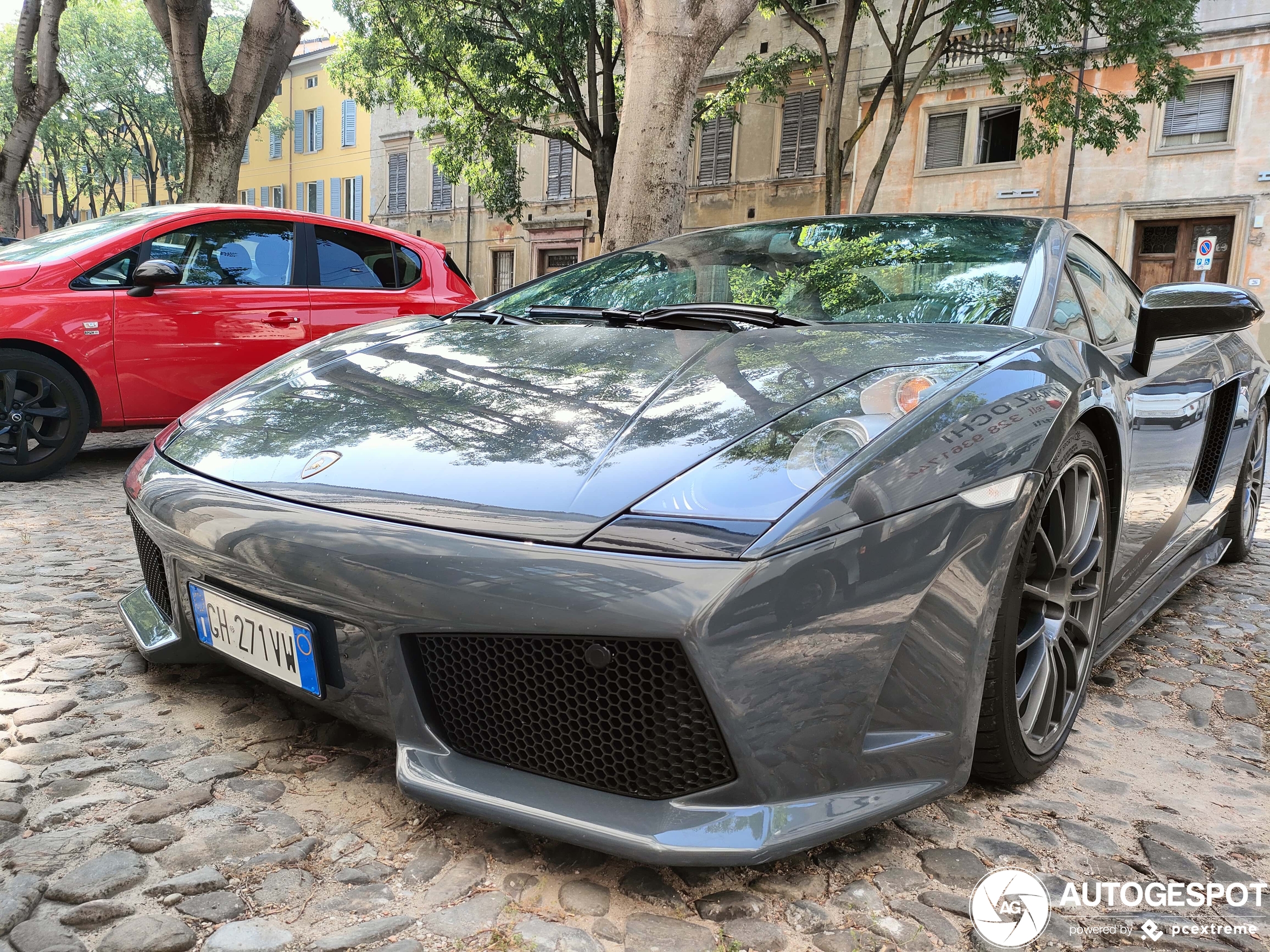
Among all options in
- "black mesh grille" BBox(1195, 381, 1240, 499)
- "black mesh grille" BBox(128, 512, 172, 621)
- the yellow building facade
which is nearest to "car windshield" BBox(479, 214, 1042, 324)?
"black mesh grille" BBox(1195, 381, 1240, 499)

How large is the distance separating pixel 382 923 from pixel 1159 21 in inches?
634

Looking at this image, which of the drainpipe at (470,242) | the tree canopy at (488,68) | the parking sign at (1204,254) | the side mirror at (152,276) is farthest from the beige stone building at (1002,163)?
the side mirror at (152,276)

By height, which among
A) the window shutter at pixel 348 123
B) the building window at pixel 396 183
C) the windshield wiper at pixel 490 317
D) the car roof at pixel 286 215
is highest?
the window shutter at pixel 348 123

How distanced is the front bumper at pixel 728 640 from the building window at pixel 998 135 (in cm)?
2056

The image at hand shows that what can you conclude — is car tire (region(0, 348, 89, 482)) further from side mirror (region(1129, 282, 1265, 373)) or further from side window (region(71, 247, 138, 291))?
side mirror (region(1129, 282, 1265, 373))

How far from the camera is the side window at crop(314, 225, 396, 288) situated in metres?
5.64

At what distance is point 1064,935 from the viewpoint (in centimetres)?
146

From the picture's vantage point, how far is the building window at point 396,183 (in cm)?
3206

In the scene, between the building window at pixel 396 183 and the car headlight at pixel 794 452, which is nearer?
the car headlight at pixel 794 452

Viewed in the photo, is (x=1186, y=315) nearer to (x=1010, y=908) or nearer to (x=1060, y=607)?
(x=1060, y=607)

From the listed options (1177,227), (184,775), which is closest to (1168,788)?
(184,775)

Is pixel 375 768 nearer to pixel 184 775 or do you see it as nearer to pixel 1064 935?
pixel 184 775

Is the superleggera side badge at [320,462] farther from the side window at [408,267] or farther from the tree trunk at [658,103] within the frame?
the tree trunk at [658,103]

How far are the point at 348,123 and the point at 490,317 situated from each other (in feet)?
117
